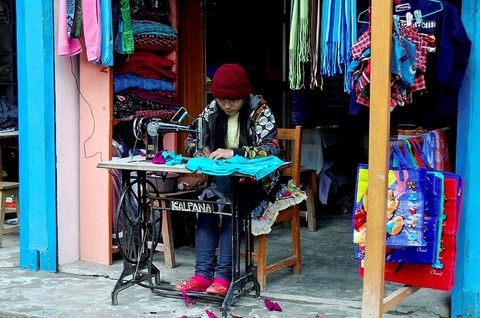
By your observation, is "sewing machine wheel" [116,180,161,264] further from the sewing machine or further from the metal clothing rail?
the sewing machine

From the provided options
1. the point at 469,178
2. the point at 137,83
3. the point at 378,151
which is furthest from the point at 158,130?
the point at 469,178

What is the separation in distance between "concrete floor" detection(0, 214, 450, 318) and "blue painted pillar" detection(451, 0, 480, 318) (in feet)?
0.75

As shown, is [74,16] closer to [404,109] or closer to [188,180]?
[188,180]

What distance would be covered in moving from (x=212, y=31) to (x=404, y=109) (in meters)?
2.70

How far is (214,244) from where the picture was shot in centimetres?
492

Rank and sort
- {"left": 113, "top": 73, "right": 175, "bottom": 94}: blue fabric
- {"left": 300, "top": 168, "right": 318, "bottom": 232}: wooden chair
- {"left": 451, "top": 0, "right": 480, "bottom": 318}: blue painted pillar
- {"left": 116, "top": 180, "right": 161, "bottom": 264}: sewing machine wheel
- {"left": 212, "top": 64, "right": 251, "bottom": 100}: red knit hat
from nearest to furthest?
{"left": 451, "top": 0, "right": 480, "bottom": 318}: blue painted pillar → {"left": 212, "top": 64, "right": 251, "bottom": 100}: red knit hat → {"left": 116, "top": 180, "right": 161, "bottom": 264}: sewing machine wheel → {"left": 113, "top": 73, "right": 175, "bottom": 94}: blue fabric → {"left": 300, "top": 168, "right": 318, "bottom": 232}: wooden chair

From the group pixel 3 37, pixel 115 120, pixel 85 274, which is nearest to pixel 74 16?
pixel 115 120

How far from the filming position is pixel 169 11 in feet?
20.5

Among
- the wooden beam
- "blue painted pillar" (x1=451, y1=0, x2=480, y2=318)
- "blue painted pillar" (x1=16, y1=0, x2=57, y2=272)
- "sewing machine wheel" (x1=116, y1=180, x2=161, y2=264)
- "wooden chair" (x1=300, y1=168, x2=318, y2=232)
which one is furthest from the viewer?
"wooden chair" (x1=300, y1=168, x2=318, y2=232)

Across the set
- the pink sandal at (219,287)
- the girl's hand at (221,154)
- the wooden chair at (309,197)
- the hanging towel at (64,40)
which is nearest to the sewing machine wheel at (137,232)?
the pink sandal at (219,287)

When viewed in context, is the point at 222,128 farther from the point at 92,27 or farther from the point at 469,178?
the point at 469,178

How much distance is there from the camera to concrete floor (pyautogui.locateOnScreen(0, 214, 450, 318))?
182 inches

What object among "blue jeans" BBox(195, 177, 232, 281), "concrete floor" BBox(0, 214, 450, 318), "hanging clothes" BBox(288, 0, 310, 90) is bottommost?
"concrete floor" BBox(0, 214, 450, 318)

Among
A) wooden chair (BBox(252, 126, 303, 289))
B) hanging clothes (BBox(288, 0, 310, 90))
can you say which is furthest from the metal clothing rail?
hanging clothes (BBox(288, 0, 310, 90))
